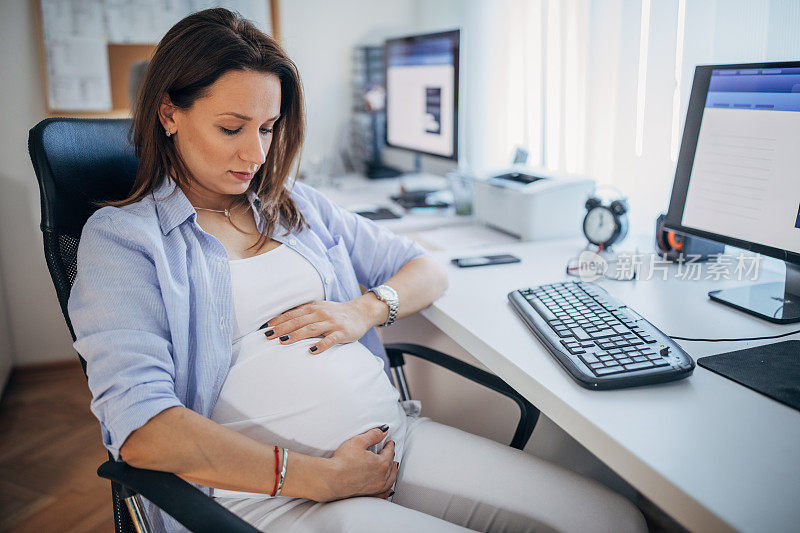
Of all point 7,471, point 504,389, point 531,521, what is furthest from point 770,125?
point 7,471

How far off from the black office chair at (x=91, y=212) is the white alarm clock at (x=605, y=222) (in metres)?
0.62

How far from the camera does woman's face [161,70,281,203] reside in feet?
3.49

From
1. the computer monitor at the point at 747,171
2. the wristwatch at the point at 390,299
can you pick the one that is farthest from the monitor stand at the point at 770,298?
the wristwatch at the point at 390,299

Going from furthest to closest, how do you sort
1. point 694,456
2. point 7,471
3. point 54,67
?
point 54,67 → point 7,471 → point 694,456

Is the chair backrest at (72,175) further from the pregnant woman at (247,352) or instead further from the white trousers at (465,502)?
the white trousers at (465,502)

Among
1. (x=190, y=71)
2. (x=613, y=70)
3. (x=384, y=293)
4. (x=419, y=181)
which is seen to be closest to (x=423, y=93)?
(x=419, y=181)

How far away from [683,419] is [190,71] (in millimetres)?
947

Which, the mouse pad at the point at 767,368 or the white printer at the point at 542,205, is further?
the white printer at the point at 542,205

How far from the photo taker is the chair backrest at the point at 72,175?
3.23ft

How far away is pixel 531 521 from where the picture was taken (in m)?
0.97

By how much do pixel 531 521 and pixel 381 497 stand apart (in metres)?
0.24

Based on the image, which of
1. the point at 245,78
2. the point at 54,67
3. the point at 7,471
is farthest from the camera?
the point at 54,67

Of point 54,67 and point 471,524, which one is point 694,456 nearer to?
point 471,524

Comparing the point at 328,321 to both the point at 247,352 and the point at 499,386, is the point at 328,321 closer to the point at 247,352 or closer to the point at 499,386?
the point at 247,352
